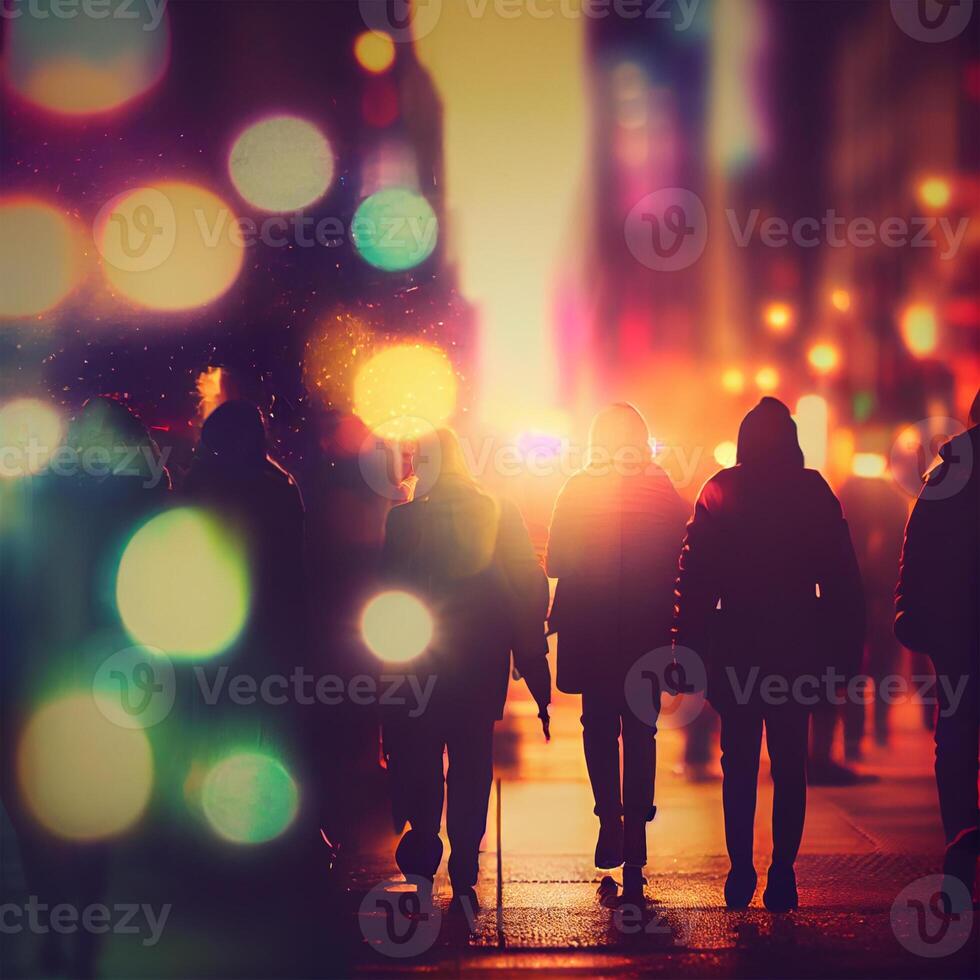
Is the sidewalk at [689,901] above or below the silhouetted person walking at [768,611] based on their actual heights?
below

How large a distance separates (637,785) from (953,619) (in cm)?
167

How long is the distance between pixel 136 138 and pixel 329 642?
3047mm

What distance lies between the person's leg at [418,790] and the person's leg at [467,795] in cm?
7

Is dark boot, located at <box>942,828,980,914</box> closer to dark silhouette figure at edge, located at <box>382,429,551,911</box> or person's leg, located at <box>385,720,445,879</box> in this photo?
dark silhouette figure at edge, located at <box>382,429,551,911</box>

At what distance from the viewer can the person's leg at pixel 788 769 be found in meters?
5.33
